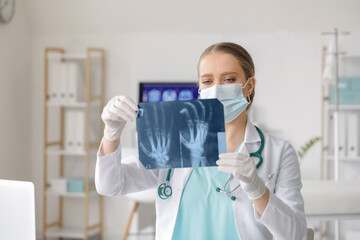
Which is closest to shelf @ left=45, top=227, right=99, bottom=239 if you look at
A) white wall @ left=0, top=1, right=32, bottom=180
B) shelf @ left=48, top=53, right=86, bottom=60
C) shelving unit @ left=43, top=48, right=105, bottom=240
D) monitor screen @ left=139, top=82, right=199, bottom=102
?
shelving unit @ left=43, top=48, right=105, bottom=240

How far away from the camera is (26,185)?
1216mm

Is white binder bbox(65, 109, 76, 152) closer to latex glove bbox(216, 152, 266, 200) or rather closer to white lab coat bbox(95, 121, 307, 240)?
white lab coat bbox(95, 121, 307, 240)

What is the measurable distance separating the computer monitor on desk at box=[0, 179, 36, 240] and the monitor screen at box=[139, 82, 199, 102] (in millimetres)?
3088

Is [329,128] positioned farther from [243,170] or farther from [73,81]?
[243,170]

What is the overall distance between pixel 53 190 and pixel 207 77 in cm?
305

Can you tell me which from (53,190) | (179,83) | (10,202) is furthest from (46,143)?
(10,202)

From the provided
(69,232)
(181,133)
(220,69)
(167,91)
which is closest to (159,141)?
(181,133)

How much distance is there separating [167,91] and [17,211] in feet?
10.4

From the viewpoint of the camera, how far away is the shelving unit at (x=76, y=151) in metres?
4.35

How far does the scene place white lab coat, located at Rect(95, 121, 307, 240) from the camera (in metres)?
1.50

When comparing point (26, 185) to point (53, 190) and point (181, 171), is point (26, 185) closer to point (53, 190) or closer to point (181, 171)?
point (181, 171)

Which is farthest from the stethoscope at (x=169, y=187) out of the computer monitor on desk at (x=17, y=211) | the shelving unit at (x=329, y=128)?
the shelving unit at (x=329, y=128)

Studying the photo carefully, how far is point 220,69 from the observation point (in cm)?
162

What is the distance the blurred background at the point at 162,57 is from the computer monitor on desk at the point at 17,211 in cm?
295
